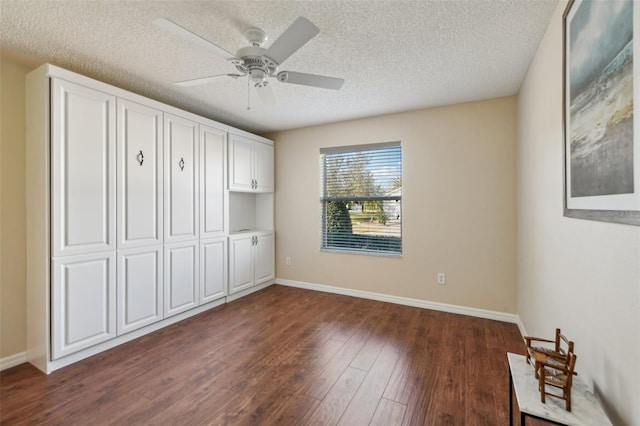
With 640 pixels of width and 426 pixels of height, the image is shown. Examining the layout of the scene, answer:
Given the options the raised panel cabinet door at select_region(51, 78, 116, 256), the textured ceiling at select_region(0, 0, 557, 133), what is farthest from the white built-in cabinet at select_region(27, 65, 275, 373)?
the textured ceiling at select_region(0, 0, 557, 133)

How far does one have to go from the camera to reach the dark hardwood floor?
173 centimetres

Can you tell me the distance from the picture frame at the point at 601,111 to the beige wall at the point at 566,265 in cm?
11

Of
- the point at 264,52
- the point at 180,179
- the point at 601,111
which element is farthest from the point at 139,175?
the point at 601,111

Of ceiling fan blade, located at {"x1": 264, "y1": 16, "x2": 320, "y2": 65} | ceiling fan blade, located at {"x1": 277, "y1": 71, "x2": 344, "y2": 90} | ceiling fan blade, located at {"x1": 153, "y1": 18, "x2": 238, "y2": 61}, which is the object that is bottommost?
ceiling fan blade, located at {"x1": 277, "y1": 71, "x2": 344, "y2": 90}

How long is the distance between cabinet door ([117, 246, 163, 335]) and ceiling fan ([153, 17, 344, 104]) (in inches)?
67.3

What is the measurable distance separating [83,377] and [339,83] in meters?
2.89

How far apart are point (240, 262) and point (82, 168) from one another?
2.09m

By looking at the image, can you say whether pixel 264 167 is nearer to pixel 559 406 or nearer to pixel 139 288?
pixel 139 288

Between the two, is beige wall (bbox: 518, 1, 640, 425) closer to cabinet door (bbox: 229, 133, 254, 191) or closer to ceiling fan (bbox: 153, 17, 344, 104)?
ceiling fan (bbox: 153, 17, 344, 104)

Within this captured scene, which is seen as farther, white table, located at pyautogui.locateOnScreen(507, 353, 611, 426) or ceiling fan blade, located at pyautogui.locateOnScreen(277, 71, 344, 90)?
ceiling fan blade, located at pyautogui.locateOnScreen(277, 71, 344, 90)

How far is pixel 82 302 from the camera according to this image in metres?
2.31

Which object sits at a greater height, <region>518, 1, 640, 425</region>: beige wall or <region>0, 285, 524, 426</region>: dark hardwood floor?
<region>518, 1, 640, 425</region>: beige wall

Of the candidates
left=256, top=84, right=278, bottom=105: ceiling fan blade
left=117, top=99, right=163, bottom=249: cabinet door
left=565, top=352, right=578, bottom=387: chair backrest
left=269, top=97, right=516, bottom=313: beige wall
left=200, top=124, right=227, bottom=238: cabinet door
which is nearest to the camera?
left=565, top=352, right=578, bottom=387: chair backrest

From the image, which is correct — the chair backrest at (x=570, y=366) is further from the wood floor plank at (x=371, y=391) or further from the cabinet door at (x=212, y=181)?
the cabinet door at (x=212, y=181)
